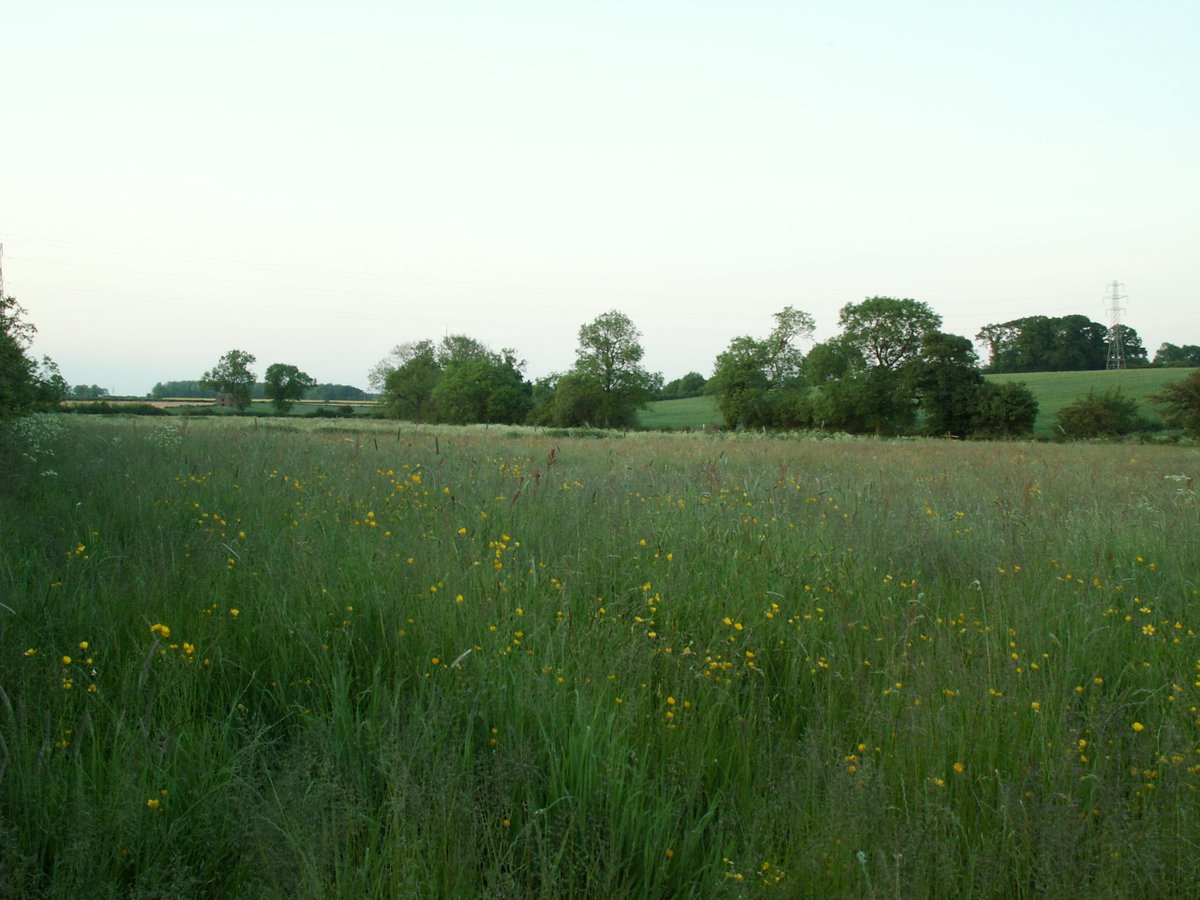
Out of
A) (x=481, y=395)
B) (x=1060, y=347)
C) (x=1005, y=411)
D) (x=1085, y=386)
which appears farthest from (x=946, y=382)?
(x=1060, y=347)

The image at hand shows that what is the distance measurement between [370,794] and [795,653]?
2101 millimetres

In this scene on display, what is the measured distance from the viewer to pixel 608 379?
246 ft

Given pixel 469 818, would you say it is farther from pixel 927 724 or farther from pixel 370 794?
pixel 927 724

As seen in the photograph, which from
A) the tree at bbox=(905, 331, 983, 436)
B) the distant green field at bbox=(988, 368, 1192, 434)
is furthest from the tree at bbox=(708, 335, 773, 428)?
the distant green field at bbox=(988, 368, 1192, 434)

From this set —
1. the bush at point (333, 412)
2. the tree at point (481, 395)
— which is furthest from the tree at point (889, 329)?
the bush at point (333, 412)

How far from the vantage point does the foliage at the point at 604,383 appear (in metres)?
71.4

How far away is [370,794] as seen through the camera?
2.48 meters

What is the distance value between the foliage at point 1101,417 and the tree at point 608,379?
117ft

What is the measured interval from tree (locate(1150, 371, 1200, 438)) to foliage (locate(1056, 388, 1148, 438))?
1038 cm

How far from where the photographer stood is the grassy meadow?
2154mm

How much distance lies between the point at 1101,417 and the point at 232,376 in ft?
253

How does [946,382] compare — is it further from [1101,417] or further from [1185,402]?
[1185,402]

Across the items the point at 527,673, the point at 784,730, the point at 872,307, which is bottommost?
the point at 784,730

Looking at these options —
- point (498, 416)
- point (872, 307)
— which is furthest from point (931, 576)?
point (498, 416)
